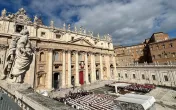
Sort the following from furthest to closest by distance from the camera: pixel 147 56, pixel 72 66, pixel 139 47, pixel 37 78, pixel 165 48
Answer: pixel 139 47 → pixel 147 56 → pixel 165 48 → pixel 72 66 → pixel 37 78

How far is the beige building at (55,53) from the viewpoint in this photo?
713 inches

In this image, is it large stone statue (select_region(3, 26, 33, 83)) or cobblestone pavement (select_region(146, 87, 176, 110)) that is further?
cobblestone pavement (select_region(146, 87, 176, 110))

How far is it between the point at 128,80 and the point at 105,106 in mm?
23092

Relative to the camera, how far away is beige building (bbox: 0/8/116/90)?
18109mm

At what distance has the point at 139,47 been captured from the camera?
135 ft

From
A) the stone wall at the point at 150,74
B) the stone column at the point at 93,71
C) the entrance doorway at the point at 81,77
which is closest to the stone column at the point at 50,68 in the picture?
the entrance doorway at the point at 81,77

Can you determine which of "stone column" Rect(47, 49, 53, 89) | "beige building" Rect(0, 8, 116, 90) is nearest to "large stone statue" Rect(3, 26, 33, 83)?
"beige building" Rect(0, 8, 116, 90)

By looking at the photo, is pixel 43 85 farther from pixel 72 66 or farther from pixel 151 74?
pixel 151 74

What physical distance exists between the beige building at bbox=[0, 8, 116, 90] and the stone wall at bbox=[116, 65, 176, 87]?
7.85 meters

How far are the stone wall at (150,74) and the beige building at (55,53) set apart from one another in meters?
7.85

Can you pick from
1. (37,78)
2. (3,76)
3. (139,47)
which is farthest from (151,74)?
(3,76)

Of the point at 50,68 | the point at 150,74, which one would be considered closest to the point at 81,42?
the point at 50,68

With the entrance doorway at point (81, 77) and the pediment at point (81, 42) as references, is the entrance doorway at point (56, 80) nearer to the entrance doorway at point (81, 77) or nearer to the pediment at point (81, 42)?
the entrance doorway at point (81, 77)

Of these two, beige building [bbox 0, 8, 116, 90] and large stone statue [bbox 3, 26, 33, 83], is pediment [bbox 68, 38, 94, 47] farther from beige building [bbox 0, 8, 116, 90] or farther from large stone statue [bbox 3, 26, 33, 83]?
large stone statue [bbox 3, 26, 33, 83]
